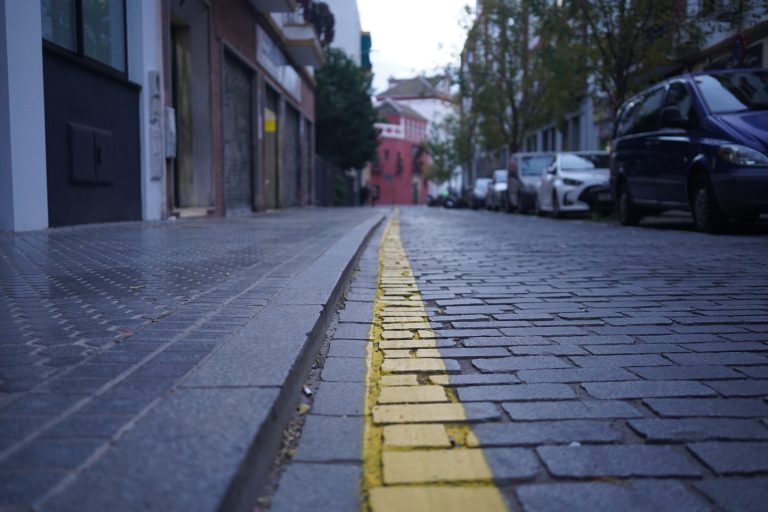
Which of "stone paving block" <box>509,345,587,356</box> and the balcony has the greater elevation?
the balcony

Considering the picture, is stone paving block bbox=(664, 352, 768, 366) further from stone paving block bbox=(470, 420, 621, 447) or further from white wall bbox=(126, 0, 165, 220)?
white wall bbox=(126, 0, 165, 220)

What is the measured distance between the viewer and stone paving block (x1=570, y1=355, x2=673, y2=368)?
3277mm

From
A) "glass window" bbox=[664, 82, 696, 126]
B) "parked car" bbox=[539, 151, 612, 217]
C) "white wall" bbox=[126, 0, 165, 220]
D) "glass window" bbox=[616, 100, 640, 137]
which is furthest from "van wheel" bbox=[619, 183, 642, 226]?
"white wall" bbox=[126, 0, 165, 220]

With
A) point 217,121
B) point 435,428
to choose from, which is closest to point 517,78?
point 217,121

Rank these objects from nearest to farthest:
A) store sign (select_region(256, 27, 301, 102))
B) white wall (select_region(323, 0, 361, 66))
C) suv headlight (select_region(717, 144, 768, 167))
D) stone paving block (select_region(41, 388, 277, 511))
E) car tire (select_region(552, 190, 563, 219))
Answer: stone paving block (select_region(41, 388, 277, 511)), suv headlight (select_region(717, 144, 768, 167)), car tire (select_region(552, 190, 563, 219)), store sign (select_region(256, 27, 301, 102)), white wall (select_region(323, 0, 361, 66))

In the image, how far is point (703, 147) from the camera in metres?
9.83

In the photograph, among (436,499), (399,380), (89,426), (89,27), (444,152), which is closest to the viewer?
(436,499)

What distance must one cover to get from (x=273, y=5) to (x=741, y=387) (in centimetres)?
1824

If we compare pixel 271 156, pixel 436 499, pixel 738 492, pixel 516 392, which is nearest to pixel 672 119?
pixel 516 392

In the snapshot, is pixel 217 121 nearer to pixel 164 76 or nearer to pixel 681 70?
pixel 164 76

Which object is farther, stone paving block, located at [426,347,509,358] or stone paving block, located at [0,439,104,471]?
stone paving block, located at [426,347,509,358]

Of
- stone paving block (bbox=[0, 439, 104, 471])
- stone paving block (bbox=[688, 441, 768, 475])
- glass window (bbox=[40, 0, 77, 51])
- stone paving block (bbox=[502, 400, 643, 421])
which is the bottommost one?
stone paving block (bbox=[688, 441, 768, 475])

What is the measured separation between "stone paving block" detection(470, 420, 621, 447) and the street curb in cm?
61

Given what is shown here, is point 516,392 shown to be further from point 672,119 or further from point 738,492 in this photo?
point 672,119
